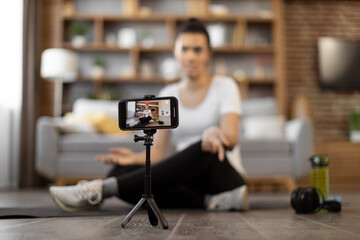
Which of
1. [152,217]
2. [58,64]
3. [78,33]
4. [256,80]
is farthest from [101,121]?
[152,217]

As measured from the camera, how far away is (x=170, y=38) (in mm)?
4996

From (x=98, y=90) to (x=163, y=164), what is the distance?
3393mm

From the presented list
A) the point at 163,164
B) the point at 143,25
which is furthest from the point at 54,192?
the point at 143,25

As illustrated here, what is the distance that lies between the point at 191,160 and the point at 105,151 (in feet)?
6.78

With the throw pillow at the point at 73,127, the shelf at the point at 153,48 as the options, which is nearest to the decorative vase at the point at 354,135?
the shelf at the point at 153,48

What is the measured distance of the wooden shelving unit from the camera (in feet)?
16.1

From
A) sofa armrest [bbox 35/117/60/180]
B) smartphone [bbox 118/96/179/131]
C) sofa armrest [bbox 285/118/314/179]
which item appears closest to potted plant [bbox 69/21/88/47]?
sofa armrest [bbox 35/117/60/180]

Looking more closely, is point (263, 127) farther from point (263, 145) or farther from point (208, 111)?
point (208, 111)

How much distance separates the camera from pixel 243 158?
3.59 metres

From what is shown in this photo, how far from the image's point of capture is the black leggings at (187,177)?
164 cm

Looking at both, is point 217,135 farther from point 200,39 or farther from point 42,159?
point 42,159

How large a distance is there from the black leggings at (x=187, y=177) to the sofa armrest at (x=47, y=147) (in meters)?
1.80

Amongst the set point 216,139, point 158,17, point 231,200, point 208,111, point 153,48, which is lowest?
point 231,200

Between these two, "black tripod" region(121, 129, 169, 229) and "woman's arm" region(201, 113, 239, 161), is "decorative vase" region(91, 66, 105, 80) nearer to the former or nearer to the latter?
"woman's arm" region(201, 113, 239, 161)
